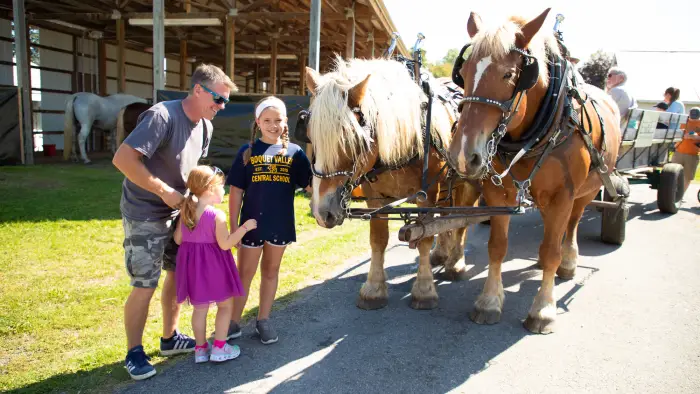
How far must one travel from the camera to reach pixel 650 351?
3211 millimetres

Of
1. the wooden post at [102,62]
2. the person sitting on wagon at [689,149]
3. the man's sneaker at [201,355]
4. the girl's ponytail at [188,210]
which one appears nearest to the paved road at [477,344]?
the man's sneaker at [201,355]

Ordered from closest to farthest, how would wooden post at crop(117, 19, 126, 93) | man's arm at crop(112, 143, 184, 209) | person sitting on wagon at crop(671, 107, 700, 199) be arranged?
man's arm at crop(112, 143, 184, 209) < person sitting on wagon at crop(671, 107, 700, 199) < wooden post at crop(117, 19, 126, 93)

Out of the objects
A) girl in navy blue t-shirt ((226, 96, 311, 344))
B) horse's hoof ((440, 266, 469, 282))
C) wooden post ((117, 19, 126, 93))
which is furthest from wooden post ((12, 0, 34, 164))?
horse's hoof ((440, 266, 469, 282))

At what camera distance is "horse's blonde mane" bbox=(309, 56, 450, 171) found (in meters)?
2.69

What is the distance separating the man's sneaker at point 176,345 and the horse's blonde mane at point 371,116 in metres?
1.57

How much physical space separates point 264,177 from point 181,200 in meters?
0.60

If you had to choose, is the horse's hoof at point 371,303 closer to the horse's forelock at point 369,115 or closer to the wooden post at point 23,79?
the horse's forelock at point 369,115

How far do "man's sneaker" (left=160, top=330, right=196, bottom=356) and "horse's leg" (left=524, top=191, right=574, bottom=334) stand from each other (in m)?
2.56

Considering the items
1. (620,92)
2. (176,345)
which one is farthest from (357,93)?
(620,92)

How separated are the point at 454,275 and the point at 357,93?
2641 millimetres

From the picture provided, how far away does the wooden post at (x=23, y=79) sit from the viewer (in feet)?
35.6

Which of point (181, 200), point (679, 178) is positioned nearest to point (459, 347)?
point (181, 200)

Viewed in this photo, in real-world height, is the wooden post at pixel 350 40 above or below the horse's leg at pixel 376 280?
above

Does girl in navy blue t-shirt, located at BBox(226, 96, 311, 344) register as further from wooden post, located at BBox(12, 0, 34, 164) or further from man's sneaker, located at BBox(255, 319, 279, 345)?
wooden post, located at BBox(12, 0, 34, 164)
